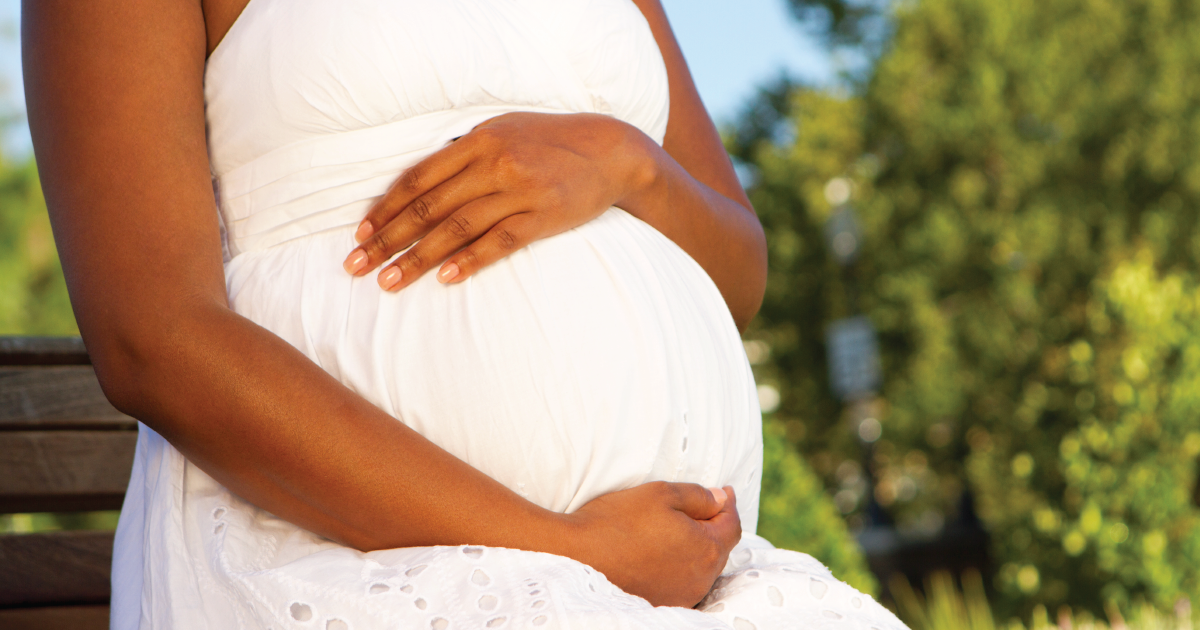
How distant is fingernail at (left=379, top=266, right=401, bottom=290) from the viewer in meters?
1.02

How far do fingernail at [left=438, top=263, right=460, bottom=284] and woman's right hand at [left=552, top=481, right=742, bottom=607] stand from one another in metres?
0.29

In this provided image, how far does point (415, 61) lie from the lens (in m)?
1.08

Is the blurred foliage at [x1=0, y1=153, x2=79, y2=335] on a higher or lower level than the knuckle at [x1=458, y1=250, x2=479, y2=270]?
lower

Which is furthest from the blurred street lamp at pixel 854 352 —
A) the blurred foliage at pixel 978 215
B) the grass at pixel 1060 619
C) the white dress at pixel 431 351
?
the white dress at pixel 431 351

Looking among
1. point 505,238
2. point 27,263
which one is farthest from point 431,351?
point 27,263

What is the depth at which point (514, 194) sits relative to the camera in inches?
42.2

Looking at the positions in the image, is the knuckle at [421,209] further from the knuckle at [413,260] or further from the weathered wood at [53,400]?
the weathered wood at [53,400]

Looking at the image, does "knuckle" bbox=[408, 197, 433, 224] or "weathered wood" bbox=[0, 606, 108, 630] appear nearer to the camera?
"knuckle" bbox=[408, 197, 433, 224]

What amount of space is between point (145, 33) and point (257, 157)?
0.59ft

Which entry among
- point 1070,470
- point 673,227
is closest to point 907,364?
point 1070,470

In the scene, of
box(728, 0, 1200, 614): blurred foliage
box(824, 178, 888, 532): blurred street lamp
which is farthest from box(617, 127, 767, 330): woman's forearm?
box(824, 178, 888, 532): blurred street lamp

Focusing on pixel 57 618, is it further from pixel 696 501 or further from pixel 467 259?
pixel 696 501

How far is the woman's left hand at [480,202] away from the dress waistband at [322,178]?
4 centimetres

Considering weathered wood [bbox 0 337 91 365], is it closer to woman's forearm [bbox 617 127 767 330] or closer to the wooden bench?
the wooden bench
